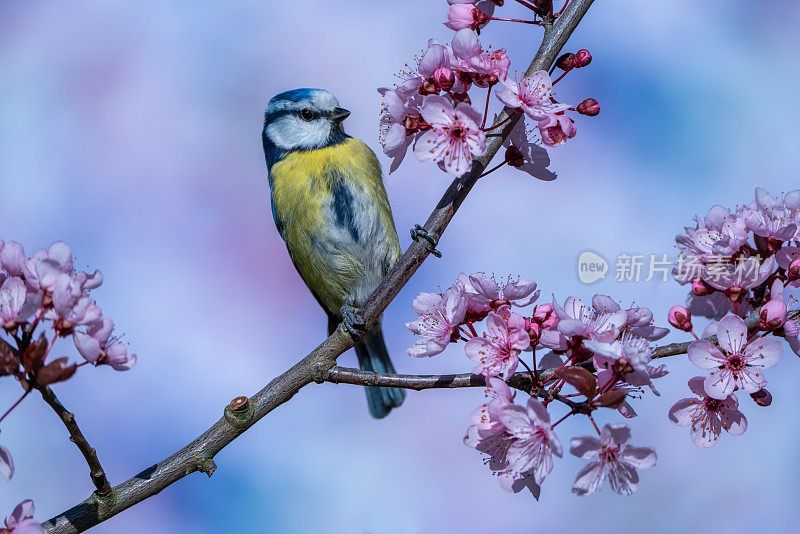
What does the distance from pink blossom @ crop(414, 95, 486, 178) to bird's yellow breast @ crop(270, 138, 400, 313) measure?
1.50 metres

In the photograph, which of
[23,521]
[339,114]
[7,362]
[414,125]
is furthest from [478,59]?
[339,114]

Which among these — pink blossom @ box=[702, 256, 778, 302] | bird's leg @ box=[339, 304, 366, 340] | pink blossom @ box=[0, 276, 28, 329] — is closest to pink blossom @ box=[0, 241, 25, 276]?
pink blossom @ box=[0, 276, 28, 329]

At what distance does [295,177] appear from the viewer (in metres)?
3.29

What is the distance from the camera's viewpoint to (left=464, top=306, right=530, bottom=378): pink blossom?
153cm

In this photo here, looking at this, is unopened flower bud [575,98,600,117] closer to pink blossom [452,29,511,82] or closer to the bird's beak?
pink blossom [452,29,511,82]

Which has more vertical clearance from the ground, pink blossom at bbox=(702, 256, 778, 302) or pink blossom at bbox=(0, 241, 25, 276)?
pink blossom at bbox=(0, 241, 25, 276)

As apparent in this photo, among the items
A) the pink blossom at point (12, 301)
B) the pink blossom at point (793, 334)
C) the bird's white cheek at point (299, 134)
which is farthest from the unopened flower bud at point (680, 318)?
the bird's white cheek at point (299, 134)

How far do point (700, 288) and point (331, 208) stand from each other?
1609 mm

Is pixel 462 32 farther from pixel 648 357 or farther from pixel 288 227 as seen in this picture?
pixel 288 227

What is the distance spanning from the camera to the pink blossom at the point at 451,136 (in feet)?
5.44

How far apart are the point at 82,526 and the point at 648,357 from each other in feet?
3.40

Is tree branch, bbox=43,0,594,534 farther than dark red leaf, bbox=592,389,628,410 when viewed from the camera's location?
Yes

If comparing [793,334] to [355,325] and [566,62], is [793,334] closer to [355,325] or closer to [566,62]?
[566,62]

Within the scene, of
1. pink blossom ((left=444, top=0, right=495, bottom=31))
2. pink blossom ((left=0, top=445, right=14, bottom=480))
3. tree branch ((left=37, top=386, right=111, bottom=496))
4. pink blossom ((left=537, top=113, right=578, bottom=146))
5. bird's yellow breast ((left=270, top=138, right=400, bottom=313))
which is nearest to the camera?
pink blossom ((left=0, top=445, right=14, bottom=480))
